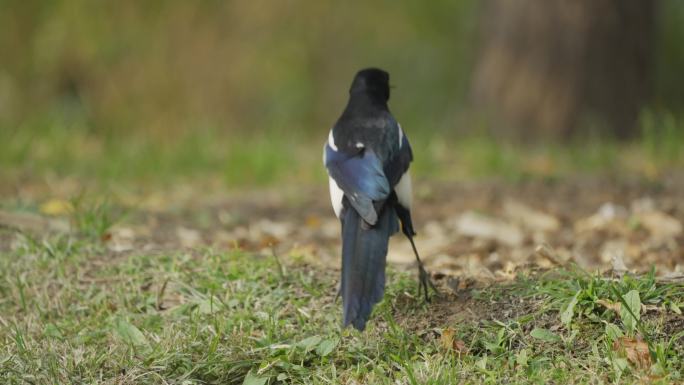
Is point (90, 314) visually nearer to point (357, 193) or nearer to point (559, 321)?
point (357, 193)

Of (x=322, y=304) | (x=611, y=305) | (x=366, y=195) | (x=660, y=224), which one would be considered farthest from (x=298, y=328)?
(x=660, y=224)

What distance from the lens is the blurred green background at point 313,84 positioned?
7.09 m

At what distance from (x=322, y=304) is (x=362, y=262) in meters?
0.47

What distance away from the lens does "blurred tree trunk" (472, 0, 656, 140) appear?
791cm

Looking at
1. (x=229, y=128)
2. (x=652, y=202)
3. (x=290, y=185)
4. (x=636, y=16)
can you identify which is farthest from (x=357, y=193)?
(x=229, y=128)

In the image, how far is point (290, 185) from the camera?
6660 millimetres

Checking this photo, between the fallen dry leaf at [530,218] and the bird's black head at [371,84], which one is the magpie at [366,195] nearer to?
the bird's black head at [371,84]

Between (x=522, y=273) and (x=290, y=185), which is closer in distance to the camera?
(x=522, y=273)

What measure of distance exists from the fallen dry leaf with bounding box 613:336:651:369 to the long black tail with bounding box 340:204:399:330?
Answer: 2.28 feet

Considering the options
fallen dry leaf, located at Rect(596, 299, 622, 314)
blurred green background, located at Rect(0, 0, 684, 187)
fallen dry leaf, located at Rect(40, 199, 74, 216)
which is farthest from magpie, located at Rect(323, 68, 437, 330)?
blurred green background, located at Rect(0, 0, 684, 187)

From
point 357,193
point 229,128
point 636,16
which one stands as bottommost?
point 229,128

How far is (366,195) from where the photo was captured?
10.7ft

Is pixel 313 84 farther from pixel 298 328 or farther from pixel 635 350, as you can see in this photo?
pixel 635 350

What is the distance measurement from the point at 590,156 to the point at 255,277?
374 centimetres
